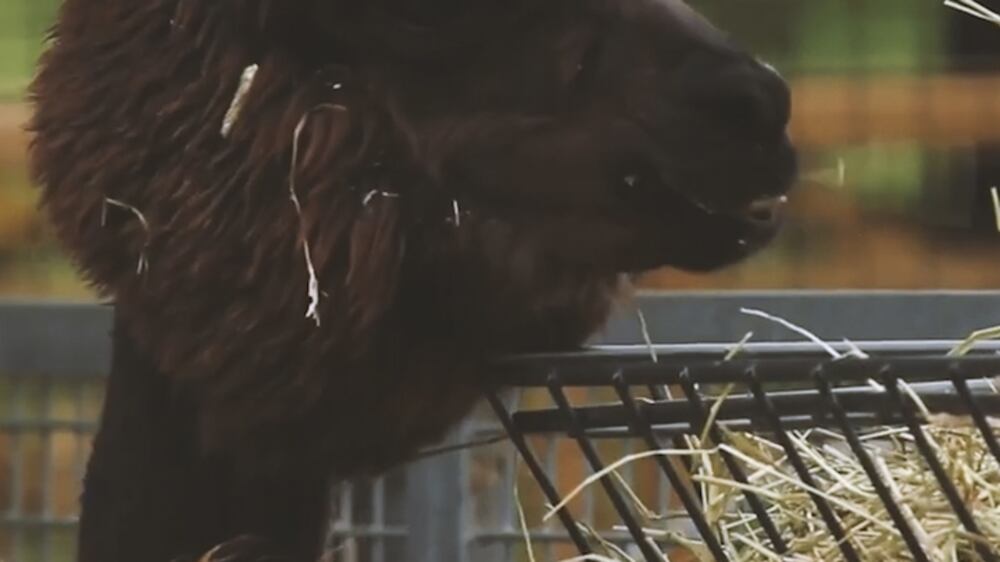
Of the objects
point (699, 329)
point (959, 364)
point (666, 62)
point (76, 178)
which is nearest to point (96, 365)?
point (699, 329)

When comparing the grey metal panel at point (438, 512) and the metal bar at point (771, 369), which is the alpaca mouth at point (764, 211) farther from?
the grey metal panel at point (438, 512)

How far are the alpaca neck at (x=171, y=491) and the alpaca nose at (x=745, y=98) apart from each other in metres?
0.22

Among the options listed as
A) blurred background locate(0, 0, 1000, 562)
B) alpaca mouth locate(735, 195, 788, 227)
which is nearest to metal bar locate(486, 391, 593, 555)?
alpaca mouth locate(735, 195, 788, 227)

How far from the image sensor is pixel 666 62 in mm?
739

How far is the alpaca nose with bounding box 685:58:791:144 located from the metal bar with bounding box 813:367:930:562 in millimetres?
111

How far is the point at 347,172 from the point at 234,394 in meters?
0.09

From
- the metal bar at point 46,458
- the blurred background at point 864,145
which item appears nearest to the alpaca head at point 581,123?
the metal bar at point 46,458

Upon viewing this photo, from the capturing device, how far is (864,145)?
5.77ft

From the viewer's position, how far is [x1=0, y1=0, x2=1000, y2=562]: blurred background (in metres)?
1.62

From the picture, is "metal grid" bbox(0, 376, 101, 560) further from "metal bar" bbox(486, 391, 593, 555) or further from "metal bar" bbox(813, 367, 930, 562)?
"metal bar" bbox(813, 367, 930, 562)

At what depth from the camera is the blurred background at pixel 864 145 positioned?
5.42ft

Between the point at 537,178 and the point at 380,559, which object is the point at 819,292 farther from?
the point at 537,178

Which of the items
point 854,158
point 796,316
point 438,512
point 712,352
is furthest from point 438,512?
point 854,158

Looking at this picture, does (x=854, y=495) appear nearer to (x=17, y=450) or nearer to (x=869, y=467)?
(x=869, y=467)
